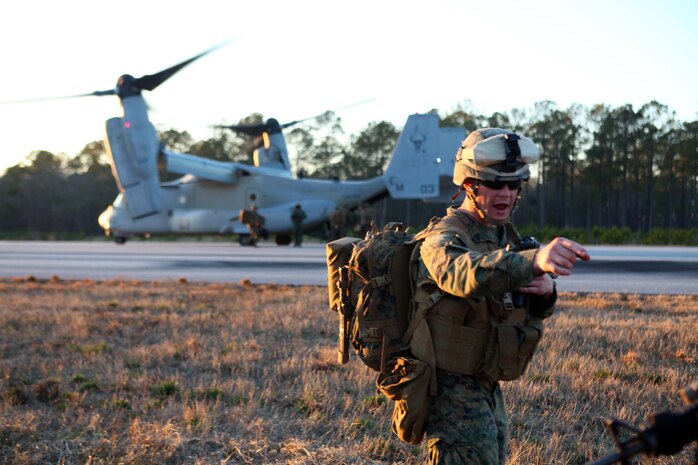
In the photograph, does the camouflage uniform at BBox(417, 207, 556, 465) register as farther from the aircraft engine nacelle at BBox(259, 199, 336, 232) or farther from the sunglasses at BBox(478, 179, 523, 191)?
the aircraft engine nacelle at BBox(259, 199, 336, 232)

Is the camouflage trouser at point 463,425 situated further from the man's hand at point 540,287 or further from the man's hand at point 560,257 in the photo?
the man's hand at point 560,257

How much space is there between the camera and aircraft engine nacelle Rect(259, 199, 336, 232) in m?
26.5

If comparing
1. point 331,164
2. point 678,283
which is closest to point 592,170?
point 331,164

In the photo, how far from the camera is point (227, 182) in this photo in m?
26.9

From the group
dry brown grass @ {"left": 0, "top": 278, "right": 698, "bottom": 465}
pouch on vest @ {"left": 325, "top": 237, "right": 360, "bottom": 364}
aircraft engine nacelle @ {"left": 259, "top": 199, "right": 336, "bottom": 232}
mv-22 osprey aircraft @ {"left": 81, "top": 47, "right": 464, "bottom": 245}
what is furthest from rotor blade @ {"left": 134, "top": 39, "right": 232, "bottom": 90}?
pouch on vest @ {"left": 325, "top": 237, "right": 360, "bottom": 364}

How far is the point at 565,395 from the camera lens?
5.00 metres

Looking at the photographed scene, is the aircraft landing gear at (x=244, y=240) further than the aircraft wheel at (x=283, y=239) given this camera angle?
No

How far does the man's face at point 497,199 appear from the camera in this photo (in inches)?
97.8

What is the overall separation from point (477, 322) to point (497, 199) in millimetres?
466

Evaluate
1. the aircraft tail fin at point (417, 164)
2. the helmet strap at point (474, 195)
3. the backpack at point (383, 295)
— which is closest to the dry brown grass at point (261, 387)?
the backpack at point (383, 295)

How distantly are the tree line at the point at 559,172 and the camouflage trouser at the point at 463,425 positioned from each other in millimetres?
42967

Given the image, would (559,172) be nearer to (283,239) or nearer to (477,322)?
(283,239)

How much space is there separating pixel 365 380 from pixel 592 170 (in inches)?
1974

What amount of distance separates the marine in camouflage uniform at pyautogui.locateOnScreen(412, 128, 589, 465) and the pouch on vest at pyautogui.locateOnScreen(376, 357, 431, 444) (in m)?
0.05
